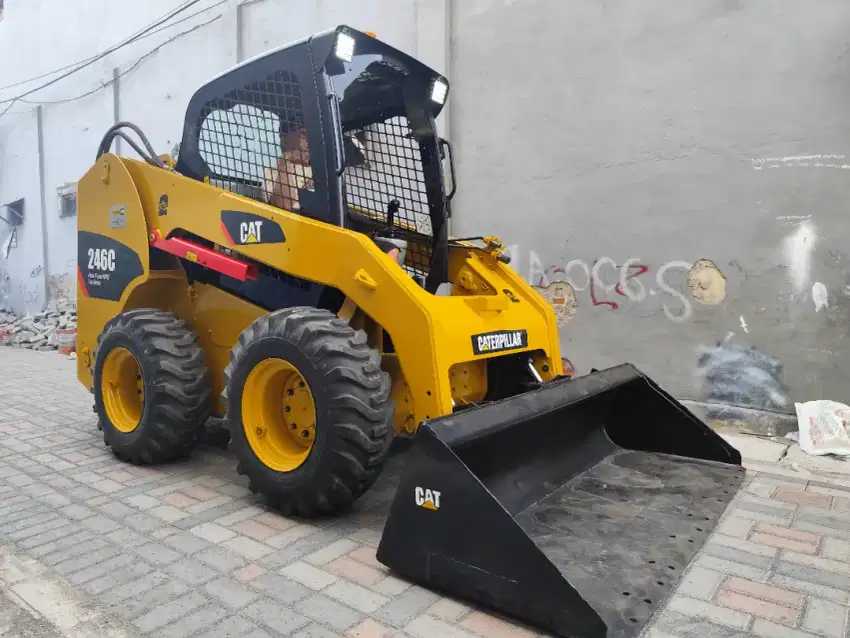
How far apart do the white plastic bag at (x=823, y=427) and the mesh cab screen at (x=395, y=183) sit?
3.05 meters

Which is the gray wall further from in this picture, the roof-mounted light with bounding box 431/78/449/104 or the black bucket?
the roof-mounted light with bounding box 431/78/449/104

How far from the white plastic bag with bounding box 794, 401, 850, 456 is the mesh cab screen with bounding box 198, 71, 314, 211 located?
394 centimetres

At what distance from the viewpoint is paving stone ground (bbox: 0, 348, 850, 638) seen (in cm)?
232

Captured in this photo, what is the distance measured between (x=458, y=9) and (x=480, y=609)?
6.06 metres

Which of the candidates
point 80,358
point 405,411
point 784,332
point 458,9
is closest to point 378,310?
point 405,411

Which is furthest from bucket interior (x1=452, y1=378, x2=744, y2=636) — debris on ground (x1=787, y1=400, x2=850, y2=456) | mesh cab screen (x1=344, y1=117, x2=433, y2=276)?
mesh cab screen (x1=344, y1=117, x2=433, y2=276)

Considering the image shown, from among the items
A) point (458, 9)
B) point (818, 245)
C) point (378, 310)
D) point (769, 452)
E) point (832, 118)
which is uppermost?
point (458, 9)

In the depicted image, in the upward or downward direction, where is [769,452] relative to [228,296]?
downward

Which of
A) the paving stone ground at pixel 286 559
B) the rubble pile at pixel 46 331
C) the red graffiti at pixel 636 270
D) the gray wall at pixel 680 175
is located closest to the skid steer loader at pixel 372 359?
the paving stone ground at pixel 286 559

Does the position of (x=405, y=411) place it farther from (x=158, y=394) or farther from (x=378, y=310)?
(x=158, y=394)

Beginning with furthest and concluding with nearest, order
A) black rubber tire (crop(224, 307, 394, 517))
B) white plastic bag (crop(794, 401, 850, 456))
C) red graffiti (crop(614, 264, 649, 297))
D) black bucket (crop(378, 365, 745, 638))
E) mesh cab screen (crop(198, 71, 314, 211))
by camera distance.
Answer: red graffiti (crop(614, 264, 649, 297)) < white plastic bag (crop(794, 401, 850, 456)) < mesh cab screen (crop(198, 71, 314, 211)) < black rubber tire (crop(224, 307, 394, 517)) < black bucket (crop(378, 365, 745, 638))

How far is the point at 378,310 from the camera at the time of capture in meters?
3.21

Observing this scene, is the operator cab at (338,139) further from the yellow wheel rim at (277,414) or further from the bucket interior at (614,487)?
the bucket interior at (614,487)

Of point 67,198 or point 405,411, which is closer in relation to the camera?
point 405,411
